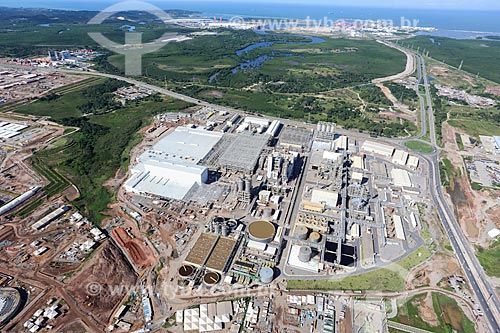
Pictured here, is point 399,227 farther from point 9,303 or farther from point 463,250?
point 9,303

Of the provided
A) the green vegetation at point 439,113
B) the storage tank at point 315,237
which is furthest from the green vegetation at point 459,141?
the storage tank at point 315,237

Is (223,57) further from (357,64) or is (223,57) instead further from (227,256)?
(227,256)

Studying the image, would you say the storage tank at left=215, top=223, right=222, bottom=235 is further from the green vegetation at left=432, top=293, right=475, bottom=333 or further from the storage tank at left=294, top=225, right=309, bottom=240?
the green vegetation at left=432, top=293, right=475, bottom=333

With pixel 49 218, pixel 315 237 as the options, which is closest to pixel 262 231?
pixel 315 237

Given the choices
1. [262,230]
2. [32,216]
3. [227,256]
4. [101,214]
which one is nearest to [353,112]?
[262,230]

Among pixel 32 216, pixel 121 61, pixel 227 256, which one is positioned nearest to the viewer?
pixel 227 256

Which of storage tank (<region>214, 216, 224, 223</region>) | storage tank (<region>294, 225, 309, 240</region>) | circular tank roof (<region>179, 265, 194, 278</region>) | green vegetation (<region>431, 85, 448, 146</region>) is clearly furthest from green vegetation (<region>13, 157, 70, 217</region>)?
green vegetation (<region>431, 85, 448, 146</region>)

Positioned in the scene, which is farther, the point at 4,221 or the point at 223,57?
the point at 223,57
